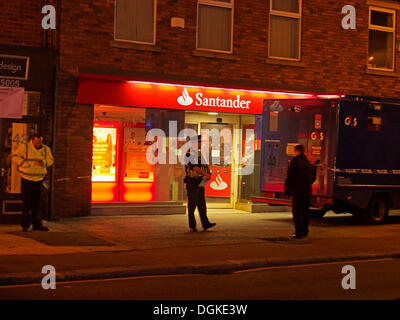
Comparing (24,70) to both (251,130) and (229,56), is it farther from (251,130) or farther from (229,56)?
(251,130)

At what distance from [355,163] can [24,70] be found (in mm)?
7635

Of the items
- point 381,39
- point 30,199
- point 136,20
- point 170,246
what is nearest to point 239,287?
point 170,246

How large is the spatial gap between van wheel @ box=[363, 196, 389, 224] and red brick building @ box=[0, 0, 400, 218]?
3.38m

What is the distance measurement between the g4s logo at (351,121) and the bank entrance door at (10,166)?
6872mm

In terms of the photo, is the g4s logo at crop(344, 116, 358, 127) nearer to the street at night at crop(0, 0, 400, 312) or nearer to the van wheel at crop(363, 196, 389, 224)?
the street at night at crop(0, 0, 400, 312)

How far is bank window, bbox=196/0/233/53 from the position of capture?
58.2 feet

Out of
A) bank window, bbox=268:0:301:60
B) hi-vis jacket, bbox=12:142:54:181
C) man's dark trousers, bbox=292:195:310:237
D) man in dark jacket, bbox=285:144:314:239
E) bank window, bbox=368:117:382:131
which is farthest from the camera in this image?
bank window, bbox=268:0:301:60

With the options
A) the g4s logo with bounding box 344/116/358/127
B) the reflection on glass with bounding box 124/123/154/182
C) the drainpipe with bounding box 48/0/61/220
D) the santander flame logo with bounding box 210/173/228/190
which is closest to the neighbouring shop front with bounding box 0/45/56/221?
the drainpipe with bounding box 48/0/61/220

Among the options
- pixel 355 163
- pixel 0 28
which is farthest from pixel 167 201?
pixel 0 28

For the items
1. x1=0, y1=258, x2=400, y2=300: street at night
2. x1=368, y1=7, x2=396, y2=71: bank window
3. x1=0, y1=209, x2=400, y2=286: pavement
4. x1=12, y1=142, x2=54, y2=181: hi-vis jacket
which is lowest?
x1=0, y1=258, x2=400, y2=300: street at night

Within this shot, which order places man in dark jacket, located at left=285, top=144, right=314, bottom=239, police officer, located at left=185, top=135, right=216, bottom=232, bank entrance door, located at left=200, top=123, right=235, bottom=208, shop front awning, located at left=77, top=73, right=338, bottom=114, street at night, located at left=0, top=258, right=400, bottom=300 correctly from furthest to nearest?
bank entrance door, located at left=200, top=123, right=235, bottom=208, shop front awning, located at left=77, top=73, right=338, bottom=114, police officer, located at left=185, top=135, right=216, bottom=232, man in dark jacket, located at left=285, top=144, right=314, bottom=239, street at night, located at left=0, top=258, right=400, bottom=300

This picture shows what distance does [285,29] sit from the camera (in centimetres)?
1898

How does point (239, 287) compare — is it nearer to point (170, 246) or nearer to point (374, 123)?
point (170, 246)

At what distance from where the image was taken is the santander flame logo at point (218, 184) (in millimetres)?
19141
